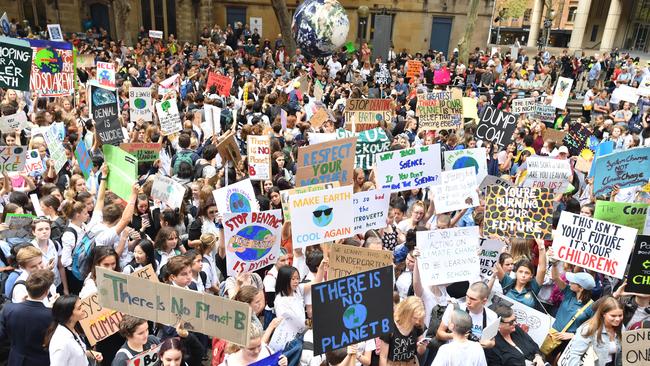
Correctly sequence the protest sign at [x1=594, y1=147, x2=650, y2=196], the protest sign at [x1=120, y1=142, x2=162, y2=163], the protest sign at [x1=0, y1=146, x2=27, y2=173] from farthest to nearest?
1. the protest sign at [x1=594, y1=147, x2=650, y2=196]
2. the protest sign at [x1=120, y1=142, x2=162, y2=163]
3. the protest sign at [x1=0, y1=146, x2=27, y2=173]

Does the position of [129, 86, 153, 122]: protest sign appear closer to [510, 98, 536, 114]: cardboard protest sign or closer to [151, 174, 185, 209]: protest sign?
[151, 174, 185, 209]: protest sign

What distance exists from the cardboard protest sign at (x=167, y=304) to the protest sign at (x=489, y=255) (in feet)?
10.0

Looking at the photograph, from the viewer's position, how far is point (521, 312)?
16.7 ft

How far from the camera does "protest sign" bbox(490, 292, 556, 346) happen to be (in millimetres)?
4957

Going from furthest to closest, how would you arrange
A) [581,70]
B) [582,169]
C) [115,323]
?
[581,70], [582,169], [115,323]

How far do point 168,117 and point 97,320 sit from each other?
6.42 m

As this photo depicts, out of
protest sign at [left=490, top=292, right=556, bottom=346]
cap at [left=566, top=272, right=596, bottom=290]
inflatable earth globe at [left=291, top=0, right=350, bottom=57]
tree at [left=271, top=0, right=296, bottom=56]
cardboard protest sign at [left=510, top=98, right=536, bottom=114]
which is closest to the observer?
protest sign at [left=490, top=292, right=556, bottom=346]

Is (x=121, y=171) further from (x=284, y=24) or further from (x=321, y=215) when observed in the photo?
(x=284, y=24)

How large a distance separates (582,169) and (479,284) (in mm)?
6031

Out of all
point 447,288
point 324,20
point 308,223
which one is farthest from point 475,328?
point 324,20

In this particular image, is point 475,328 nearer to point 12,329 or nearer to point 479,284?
point 479,284

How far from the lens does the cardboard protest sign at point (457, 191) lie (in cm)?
718

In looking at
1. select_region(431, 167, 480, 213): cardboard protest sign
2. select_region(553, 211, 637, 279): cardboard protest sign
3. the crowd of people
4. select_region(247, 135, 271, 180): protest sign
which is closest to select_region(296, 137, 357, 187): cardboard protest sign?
the crowd of people

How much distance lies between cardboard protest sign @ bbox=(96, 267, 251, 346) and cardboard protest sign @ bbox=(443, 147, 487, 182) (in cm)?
547
